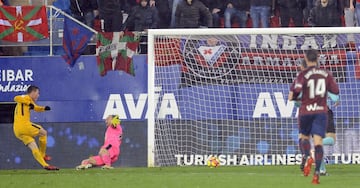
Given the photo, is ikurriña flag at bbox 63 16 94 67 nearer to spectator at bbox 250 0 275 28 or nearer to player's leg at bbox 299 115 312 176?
spectator at bbox 250 0 275 28

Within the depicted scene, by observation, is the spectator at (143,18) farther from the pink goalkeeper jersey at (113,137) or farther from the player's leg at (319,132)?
the player's leg at (319,132)

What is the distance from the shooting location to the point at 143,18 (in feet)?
75.4

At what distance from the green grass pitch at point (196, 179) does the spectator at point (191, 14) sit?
15.0ft

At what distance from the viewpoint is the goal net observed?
2055cm

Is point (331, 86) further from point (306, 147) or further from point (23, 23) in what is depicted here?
point (23, 23)

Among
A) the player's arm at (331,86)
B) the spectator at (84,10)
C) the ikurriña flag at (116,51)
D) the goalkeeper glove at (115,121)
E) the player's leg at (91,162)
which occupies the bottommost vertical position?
the player's leg at (91,162)

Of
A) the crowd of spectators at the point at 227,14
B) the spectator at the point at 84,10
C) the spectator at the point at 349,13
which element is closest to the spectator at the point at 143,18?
the crowd of spectators at the point at 227,14

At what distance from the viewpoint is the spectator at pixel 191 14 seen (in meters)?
22.6

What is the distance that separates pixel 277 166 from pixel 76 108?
15.3 feet

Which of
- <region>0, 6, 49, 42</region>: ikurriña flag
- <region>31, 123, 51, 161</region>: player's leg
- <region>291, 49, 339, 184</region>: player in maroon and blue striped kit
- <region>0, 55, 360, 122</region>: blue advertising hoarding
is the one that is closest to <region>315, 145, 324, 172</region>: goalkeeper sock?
<region>291, 49, 339, 184</region>: player in maroon and blue striped kit

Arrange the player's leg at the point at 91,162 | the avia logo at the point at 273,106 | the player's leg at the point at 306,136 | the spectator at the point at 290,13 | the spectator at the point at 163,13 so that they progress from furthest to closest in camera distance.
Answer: the spectator at the point at 163,13 < the spectator at the point at 290,13 < the avia logo at the point at 273,106 < the player's leg at the point at 91,162 < the player's leg at the point at 306,136

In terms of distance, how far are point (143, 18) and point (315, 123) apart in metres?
8.60

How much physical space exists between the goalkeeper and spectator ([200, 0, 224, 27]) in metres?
3.44

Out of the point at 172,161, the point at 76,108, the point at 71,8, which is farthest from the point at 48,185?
the point at 71,8
